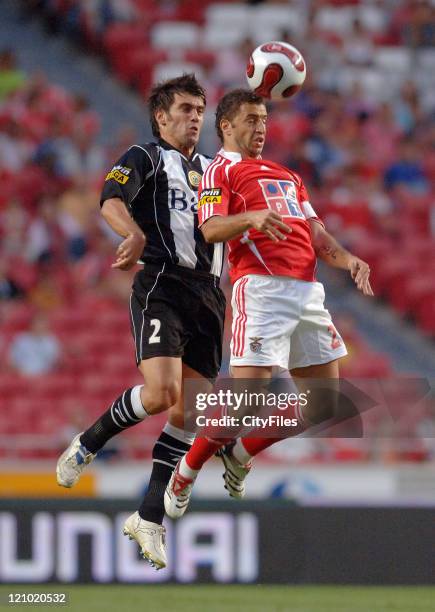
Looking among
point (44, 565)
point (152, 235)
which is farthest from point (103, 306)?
point (152, 235)

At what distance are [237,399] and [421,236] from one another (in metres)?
8.87

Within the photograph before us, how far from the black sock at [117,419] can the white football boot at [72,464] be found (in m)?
0.04

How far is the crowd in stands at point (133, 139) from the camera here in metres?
13.4

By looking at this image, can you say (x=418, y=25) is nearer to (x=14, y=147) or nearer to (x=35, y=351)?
(x=14, y=147)

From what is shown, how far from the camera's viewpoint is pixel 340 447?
12562mm

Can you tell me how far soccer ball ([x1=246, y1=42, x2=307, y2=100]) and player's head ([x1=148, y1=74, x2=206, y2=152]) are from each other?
1.04ft

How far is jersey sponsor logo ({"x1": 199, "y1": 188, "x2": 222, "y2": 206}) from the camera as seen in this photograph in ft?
23.1

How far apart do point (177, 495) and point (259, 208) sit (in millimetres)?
1621

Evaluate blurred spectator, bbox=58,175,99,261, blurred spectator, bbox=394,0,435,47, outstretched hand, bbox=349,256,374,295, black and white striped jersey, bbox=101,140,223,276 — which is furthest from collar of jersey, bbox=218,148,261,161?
blurred spectator, bbox=394,0,435,47

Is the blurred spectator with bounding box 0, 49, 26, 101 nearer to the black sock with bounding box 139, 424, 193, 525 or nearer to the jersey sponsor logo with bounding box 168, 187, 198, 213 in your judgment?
the jersey sponsor logo with bounding box 168, 187, 198, 213

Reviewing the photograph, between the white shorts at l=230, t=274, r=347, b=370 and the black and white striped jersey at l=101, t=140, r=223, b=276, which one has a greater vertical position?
the black and white striped jersey at l=101, t=140, r=223, b=276

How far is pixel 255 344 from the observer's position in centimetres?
712

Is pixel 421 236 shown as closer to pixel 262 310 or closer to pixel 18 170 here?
pixel 18 170

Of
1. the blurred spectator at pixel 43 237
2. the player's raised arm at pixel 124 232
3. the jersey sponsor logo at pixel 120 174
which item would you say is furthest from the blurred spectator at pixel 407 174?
the player's raised arm at pixel 124 232
